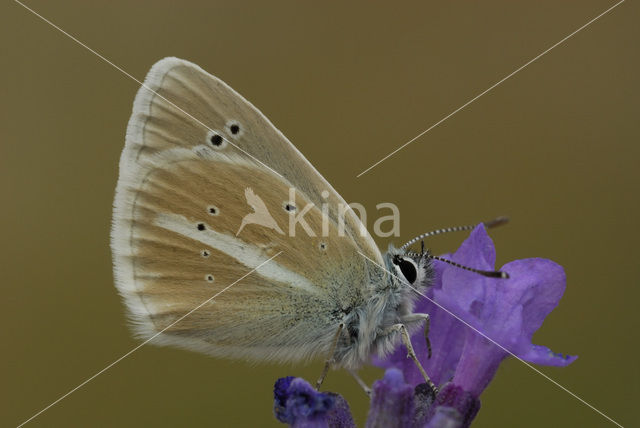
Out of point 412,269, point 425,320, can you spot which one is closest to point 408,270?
point 412,269

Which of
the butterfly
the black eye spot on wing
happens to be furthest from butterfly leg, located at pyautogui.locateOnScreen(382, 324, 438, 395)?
the black eye spot on wing

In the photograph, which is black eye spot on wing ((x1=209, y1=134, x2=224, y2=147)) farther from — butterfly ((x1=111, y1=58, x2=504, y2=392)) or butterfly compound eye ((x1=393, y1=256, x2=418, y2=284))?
butterfly compound eye ((x1=393, y1=256, x2=418, y2=284))

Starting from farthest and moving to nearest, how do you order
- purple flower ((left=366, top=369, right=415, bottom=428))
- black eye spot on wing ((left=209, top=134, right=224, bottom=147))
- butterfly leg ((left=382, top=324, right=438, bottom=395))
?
black eye spot on wing ((left=209, top=134, right=224, bottom=147)) < butterfly leg ((left=382, top=324, right=438, bottom=395)) < purple flower ((left=366, top=369, right=415, bottom=428))

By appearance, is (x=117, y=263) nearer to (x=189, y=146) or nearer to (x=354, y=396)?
(x=189, y=146)

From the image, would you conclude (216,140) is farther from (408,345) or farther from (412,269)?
(408,345)

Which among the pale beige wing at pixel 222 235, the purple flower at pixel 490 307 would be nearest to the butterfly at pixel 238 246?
the pale beige wing at pixel 222 235

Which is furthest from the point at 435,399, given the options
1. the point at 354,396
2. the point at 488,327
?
the point at 354,396

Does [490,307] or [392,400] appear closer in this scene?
[392,400]
